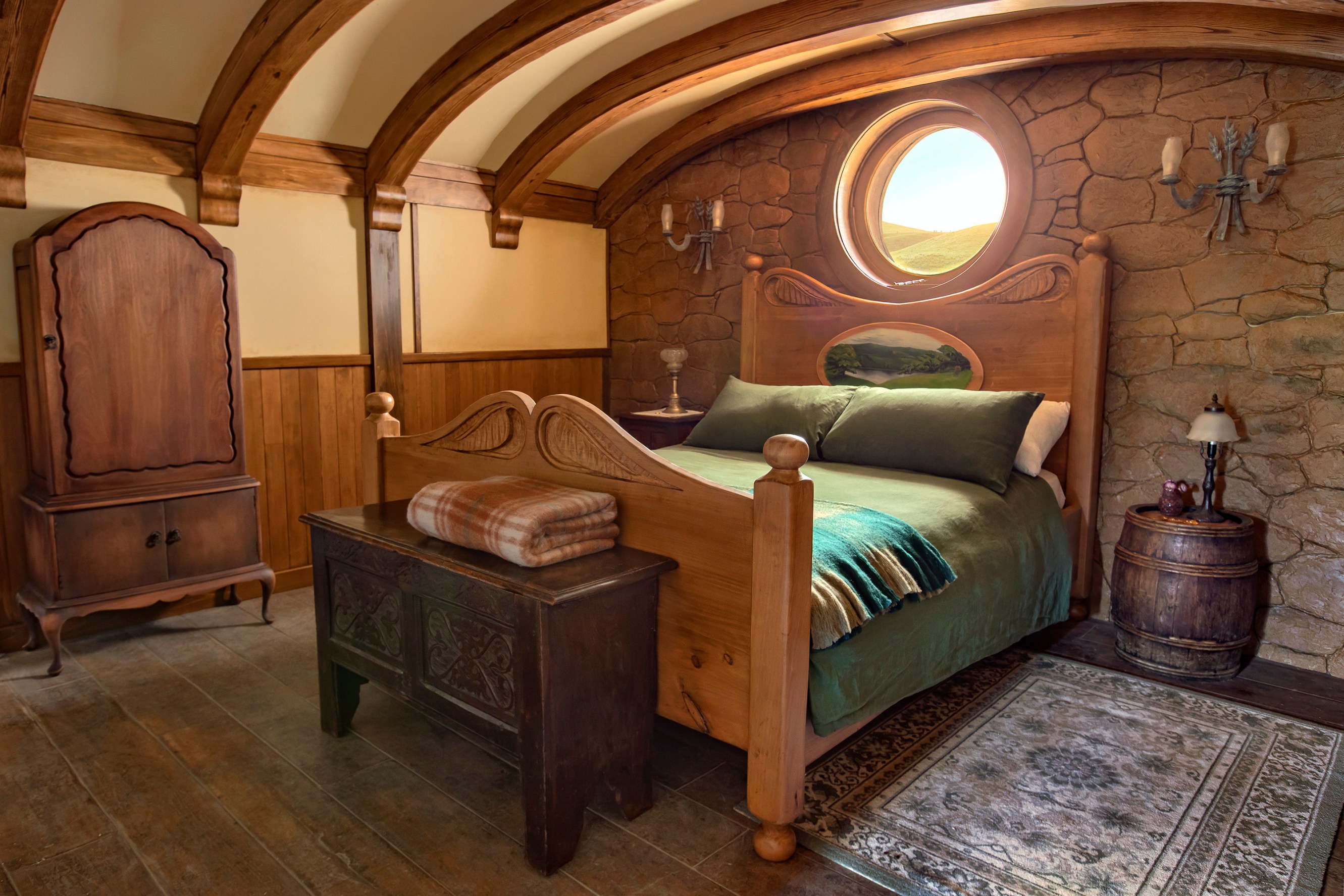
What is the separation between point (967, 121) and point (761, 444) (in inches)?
66.5

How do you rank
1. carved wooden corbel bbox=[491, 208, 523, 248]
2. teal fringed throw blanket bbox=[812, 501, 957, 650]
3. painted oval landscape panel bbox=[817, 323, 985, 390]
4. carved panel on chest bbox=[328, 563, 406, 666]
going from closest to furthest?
teal fringed throw blanket bbox=[812, 501, 957, 650] < carved panel on chest bbox=[328, 563, 406, 666] < painted oval landscape panel bbox=[817, 323, 985, 390] < carved wooden corbel bbox=[491, 208, 523, 248]

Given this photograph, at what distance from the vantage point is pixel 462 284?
4422 mm

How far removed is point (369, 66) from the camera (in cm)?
341

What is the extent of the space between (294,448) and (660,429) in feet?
5.67

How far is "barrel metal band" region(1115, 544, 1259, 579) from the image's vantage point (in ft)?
9.07

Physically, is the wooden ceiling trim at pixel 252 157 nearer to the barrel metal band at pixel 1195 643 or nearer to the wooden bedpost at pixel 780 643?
the wooden bedpost at pixel 780 643

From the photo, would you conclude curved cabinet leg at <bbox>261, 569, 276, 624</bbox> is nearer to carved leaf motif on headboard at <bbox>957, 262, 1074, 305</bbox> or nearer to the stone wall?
carved leaf motif on headboard at <bbox>957, 262, 1074, 305</bbox>

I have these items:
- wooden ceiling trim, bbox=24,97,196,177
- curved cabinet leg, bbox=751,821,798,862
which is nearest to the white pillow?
curved cabinet leg, bbox=751,821,798,862

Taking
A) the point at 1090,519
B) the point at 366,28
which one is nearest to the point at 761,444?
the point at 1090,519

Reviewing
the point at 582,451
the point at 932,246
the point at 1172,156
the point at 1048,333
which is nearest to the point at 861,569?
the point at 582,451

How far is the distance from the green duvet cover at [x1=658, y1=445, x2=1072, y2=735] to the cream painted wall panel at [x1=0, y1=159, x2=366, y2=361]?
5.90 feet

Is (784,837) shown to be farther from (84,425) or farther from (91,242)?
(91,242)

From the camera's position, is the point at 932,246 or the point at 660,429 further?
Answer: the point at 660,429

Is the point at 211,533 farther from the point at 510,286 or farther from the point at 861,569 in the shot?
the point at 861,569
